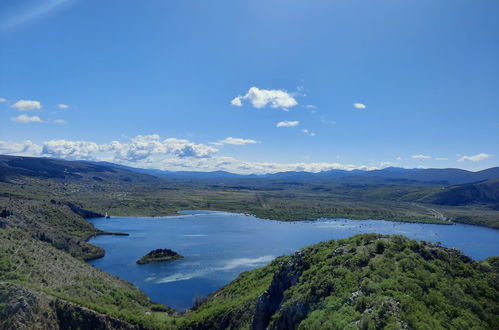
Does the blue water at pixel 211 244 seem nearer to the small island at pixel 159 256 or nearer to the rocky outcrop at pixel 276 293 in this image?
the small island at pixel 159 256

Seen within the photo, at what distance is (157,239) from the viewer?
469 ft

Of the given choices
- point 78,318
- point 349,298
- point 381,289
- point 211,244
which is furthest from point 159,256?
point 381,289

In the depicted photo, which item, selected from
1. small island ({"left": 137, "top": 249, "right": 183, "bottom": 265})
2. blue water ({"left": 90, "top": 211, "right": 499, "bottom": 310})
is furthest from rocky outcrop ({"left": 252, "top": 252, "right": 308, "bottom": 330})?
small island ({"left": 137, "top": 249, "right": 183, "bottom": 265})

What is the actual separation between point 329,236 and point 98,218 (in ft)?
427

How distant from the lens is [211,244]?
5256 inches

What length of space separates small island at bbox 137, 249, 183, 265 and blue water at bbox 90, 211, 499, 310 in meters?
2.72

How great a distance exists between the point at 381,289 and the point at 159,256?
97.8 metres

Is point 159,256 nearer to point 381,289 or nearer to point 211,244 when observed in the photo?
point 211,244

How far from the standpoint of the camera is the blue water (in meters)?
88.3

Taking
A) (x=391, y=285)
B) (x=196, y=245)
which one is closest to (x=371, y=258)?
(x=391, y=285)

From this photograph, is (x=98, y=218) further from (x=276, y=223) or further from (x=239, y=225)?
(x=276, y=223)

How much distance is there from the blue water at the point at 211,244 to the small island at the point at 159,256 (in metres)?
2.72

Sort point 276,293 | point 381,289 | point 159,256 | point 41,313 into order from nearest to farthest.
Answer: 1. point 381,289
2. point 276,293
3. point 41,313
4. point 159,256

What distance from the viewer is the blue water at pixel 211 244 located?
88.3m
